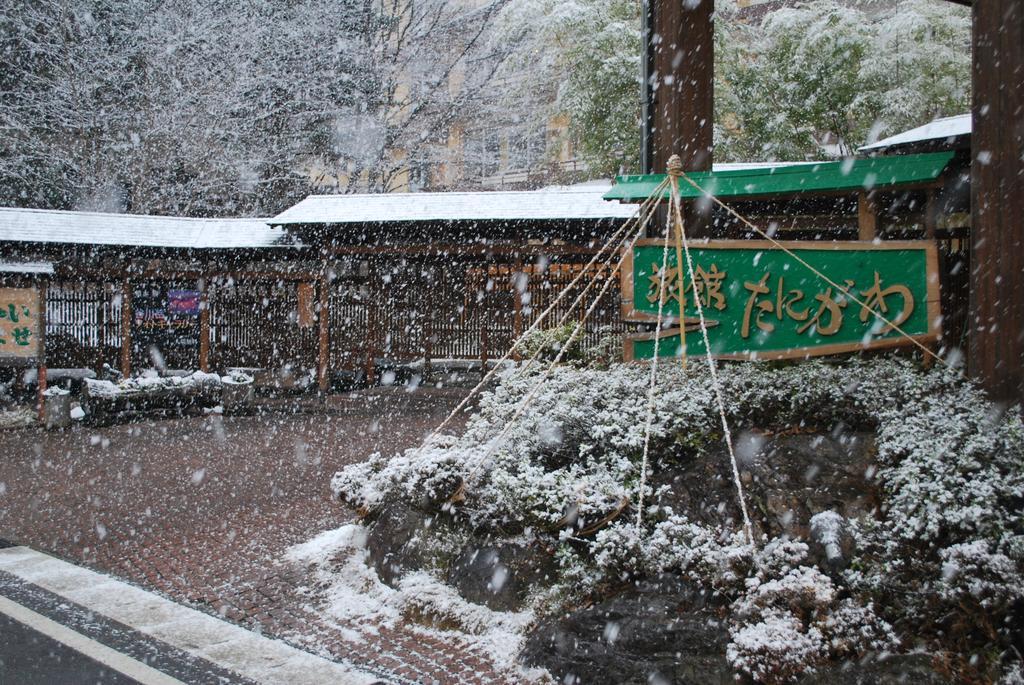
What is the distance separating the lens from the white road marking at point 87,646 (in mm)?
4059

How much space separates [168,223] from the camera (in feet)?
51.4

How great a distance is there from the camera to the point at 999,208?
194 inches

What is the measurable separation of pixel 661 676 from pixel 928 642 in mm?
1207

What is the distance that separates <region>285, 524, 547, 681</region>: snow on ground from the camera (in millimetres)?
4512

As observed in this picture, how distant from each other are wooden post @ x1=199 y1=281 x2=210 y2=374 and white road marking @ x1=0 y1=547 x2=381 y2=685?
9.67 meters

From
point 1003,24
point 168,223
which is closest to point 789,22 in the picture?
point 168,223

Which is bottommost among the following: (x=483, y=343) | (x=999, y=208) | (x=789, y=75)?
(x=483, y=343)

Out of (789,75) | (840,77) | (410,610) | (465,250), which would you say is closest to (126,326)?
Answer: (465,250)

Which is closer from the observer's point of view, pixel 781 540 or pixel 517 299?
pixel 781 540

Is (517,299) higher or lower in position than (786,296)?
higher

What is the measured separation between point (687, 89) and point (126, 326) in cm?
1140

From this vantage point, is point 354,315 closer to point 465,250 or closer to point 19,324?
point 465,250

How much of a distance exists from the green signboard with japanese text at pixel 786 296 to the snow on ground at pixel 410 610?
8.25 feet

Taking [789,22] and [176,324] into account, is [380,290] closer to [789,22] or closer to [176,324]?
[176,324]
